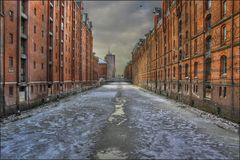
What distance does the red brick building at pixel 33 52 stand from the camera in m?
19.5

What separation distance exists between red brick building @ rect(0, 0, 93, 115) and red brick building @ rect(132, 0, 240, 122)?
15.8 meters

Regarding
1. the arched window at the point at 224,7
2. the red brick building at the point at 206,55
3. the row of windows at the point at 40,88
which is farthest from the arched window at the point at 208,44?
the row of windows at the point at 40,88

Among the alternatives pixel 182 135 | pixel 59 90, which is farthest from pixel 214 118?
pixel 59 90

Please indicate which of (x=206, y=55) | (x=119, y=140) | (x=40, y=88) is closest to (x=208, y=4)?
(x=206, y=55)

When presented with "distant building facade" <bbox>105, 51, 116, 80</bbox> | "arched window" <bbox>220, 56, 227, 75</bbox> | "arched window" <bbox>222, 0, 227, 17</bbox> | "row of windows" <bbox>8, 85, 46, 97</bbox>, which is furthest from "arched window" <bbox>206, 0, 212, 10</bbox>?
"distant building facade" <bbox>105, 51, 116, 80</bbox>

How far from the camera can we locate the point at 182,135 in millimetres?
11914

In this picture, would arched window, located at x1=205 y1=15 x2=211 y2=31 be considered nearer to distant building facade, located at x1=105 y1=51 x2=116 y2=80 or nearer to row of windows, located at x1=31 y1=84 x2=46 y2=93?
row of windows, located at x1=31 y1=84 x2=46 y2=93

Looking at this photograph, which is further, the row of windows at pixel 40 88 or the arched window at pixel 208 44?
the row of windows at pixel 40 88

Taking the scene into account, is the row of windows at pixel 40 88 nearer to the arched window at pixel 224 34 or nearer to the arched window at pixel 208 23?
the arched window at pixel 208 23

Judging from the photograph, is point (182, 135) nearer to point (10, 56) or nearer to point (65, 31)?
point (10, 56)

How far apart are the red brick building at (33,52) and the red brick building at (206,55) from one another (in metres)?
15.8

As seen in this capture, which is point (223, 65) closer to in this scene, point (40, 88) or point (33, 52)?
point (33, 52)

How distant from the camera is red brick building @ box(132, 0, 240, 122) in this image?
16.4 metres

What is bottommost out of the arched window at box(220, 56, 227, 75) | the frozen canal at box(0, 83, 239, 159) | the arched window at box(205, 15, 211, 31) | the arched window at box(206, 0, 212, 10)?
the frozen canal at box(0, 83, 239, 159)
